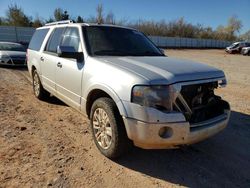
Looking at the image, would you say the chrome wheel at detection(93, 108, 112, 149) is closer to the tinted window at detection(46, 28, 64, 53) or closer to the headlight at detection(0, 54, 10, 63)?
the tinted window at detection(46, 28, 64, 53)

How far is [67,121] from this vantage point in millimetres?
5320

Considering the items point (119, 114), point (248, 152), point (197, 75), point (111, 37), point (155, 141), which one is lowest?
point (248, 152)

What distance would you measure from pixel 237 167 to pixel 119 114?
180 cm

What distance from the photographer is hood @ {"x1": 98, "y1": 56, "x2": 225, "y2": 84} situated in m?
3.23

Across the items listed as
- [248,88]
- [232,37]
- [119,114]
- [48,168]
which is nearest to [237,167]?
[119,114]

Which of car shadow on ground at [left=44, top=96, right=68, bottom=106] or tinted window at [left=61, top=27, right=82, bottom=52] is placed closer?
tinted window at [left=61, top=27, right=82, bottom=52]

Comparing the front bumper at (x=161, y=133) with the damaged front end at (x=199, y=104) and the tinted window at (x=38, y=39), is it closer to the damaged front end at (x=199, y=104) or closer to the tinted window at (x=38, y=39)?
the damaged front end at (x=199, y=104)

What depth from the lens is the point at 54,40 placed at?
5.62m

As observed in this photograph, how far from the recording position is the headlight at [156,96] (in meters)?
3.14

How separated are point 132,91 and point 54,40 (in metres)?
3.08

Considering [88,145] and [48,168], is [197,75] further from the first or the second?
[48,168]

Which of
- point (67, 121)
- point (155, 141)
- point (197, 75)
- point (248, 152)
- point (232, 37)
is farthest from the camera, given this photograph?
point (232, 37)

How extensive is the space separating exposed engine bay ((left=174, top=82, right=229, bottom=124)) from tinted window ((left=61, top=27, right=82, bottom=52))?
200cm

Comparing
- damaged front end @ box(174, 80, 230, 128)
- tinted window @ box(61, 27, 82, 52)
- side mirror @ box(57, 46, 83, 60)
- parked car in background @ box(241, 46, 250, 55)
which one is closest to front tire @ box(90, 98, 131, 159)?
damaged front end @ box(174, 80, 230, 128)
